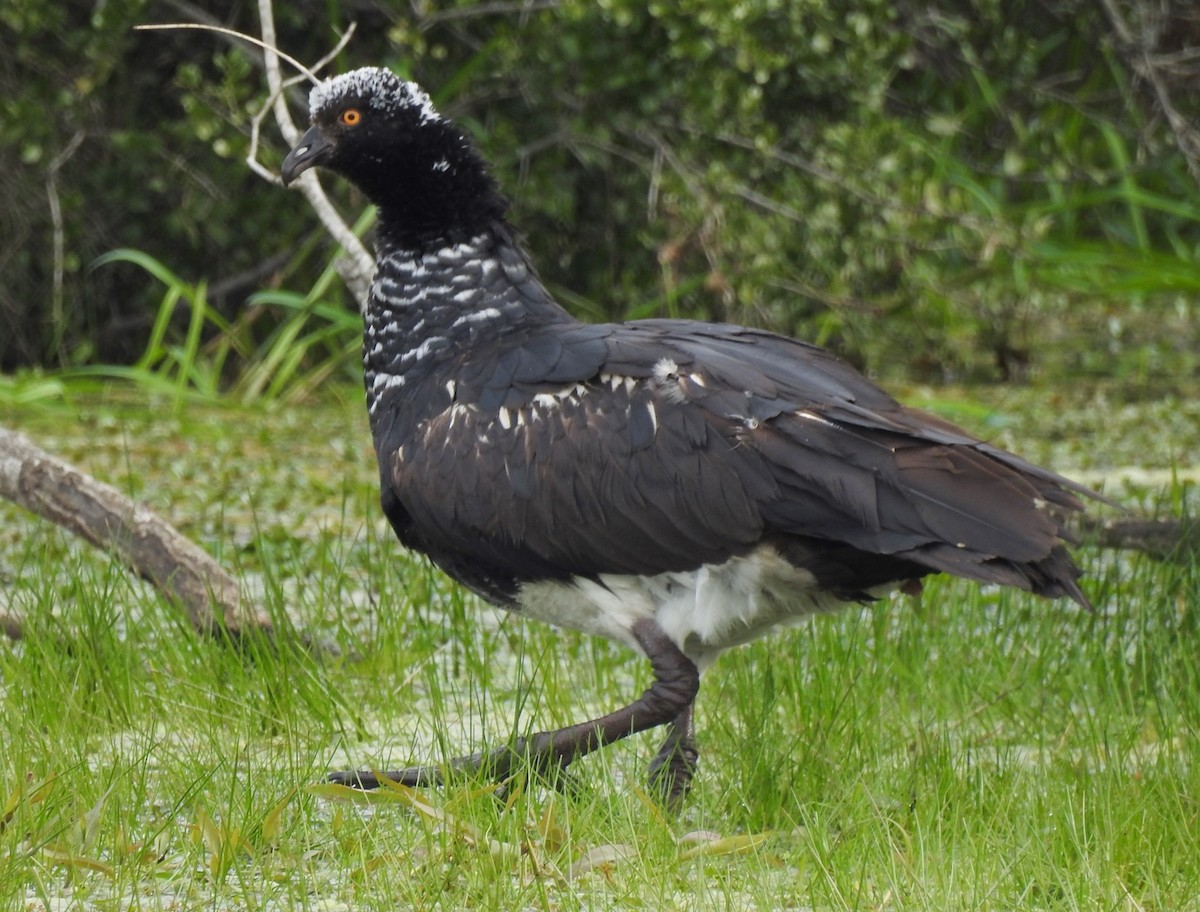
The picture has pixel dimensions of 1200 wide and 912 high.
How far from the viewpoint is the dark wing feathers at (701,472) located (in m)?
3.00

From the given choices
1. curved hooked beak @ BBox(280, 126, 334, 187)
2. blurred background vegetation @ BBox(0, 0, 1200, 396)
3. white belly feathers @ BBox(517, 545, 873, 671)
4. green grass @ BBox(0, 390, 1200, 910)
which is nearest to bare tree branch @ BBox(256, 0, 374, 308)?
curved hooked beak @ BBox(280, 126, 334, 187)

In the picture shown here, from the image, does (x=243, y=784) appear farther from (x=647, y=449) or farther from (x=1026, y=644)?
(x=1026, y=644)

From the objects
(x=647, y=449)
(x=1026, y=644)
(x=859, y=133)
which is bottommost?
(x=1026, y=644)

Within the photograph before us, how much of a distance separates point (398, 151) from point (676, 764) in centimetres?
140

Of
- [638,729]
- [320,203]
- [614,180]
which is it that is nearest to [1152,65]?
[614,180]

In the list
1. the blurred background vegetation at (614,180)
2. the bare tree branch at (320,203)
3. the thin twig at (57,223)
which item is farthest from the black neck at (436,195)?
the thin twig at (57,223)

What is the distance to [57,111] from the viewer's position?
7699mm

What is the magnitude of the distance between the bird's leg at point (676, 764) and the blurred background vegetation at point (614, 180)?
138 inches

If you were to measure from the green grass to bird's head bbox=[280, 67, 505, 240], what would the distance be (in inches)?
35.2

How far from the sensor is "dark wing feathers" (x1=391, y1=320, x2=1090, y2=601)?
3002 millimetres

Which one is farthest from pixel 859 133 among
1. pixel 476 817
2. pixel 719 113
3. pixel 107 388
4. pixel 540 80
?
pixel 476 817

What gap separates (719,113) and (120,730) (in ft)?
14.2

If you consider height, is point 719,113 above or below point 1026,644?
above

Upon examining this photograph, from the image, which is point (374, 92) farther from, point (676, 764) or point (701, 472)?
point (676, 764)
